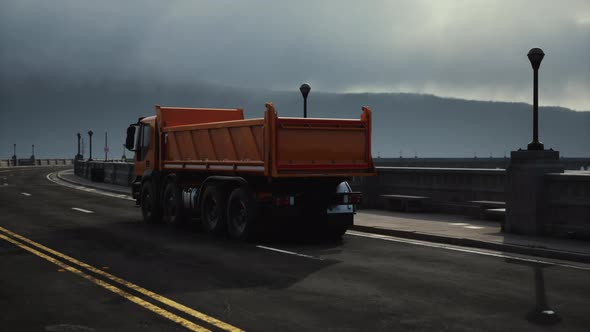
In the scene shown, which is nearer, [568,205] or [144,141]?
[568,205]

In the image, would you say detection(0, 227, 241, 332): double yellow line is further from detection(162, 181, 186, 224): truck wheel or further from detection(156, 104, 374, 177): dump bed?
detection(162, 181, 186, 224): truck wheel

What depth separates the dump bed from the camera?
14.3m

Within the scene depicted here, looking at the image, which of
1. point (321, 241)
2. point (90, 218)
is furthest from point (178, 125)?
point (321, 241)

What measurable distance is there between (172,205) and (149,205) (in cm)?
139

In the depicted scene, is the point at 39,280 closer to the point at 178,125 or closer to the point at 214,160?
the point at 214,160

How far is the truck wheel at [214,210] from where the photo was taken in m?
16.1

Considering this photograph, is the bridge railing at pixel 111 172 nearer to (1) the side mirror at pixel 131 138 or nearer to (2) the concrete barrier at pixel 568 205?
(1) the side mirror at pixel 131 138

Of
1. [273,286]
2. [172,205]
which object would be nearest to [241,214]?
[172,205]

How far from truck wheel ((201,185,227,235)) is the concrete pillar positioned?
626 centimetres

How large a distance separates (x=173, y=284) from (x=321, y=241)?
582 cm

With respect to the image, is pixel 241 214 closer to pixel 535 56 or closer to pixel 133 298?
pixel 133 298

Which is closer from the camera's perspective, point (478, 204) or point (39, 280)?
point (39, 280)

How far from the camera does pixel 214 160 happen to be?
648 inches

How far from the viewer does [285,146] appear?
47.3ft
